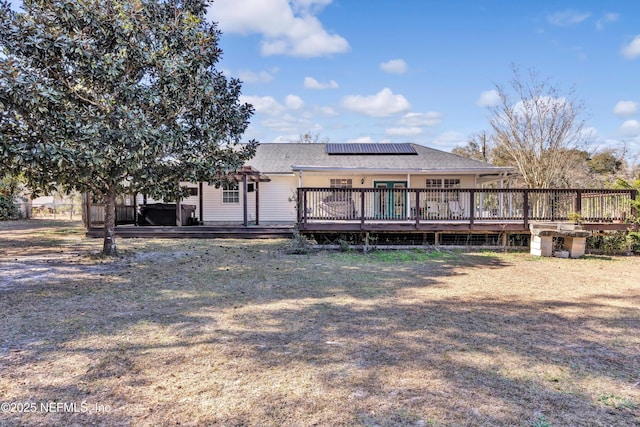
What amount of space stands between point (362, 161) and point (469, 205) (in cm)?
738

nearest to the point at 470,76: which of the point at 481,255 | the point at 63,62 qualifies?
the point at 481,255

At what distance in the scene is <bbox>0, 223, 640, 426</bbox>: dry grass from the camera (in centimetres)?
238

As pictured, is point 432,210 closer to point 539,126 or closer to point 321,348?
point 321,348

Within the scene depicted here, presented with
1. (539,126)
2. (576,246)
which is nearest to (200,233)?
(576,246)

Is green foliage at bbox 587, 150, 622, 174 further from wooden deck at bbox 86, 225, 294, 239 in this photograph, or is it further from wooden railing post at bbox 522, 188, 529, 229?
wooden deck at bbox 86, 225, 294, 239

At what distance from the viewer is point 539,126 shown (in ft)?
55.6

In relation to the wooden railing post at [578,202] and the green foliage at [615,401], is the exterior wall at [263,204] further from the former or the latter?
the green foliage at [615,401]

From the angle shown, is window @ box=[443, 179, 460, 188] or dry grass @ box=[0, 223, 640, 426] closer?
dry grass @ box=[0, 223, 640, 426]

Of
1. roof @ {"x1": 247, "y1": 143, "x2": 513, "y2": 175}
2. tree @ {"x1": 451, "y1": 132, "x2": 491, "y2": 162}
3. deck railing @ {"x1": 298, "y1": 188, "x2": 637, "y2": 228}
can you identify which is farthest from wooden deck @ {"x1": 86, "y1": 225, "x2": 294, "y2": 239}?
tree @ {"x1": 451, "y1": 132, "x2": 491, "y2": 162}

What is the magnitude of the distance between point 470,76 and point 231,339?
20.3m

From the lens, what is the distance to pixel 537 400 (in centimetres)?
250

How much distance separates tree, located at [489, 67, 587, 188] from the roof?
8.90ft

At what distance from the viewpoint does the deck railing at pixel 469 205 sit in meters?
9.95

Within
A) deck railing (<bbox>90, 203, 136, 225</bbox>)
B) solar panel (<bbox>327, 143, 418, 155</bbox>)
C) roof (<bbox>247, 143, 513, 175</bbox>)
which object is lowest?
deck railing (<bbox>90, 203, 136, 225</bbox>)
